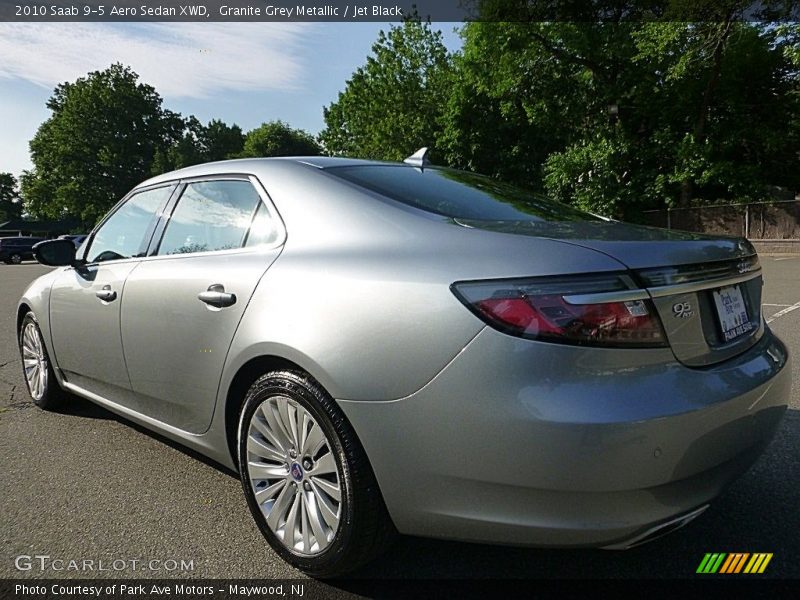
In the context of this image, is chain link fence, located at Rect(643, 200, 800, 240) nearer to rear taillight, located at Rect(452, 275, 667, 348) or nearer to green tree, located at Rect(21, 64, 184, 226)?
rear taillight, located at Rect(452, 275, 667, 348)

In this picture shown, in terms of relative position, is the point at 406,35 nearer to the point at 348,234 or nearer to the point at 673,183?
the point at 673,183

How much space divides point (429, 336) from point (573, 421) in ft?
1.49

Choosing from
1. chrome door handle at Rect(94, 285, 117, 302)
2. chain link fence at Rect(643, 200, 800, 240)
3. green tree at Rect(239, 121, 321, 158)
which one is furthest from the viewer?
green tree at Rect(239, 121, 321, 158)

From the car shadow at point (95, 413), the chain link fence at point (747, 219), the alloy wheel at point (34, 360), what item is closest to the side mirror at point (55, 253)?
the alloy wheel at point (34, 360)

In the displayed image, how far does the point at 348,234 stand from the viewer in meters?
2.18

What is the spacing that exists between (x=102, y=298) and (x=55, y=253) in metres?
0.68

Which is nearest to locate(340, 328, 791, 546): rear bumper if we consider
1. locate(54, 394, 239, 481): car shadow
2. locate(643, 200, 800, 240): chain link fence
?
locate(54, 394, 239, 481): car shadow

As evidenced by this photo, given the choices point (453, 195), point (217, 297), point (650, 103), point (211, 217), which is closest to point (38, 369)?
point (211, 217)

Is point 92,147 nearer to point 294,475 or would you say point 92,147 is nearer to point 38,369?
point 38,369

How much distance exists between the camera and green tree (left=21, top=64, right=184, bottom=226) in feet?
192

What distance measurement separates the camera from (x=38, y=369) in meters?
4.12

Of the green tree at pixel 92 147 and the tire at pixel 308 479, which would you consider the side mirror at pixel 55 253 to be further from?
the green tree at pixel 92 147

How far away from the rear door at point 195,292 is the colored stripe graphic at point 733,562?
1.89 metres

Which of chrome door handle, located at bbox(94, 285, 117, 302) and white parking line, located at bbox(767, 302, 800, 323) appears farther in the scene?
white parking line, located at bbox(767, 302, 800, 323)
